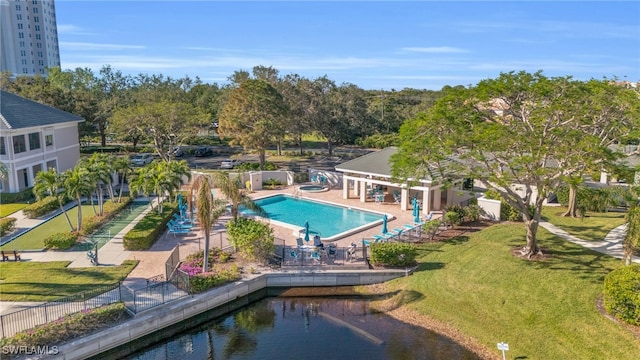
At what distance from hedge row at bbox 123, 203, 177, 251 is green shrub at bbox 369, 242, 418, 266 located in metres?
11.4

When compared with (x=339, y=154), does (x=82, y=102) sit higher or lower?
higher

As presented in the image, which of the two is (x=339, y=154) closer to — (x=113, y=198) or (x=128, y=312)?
(x=113, y=198)

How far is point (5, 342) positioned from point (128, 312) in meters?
3.73

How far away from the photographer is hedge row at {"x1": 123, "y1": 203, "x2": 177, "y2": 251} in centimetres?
2323

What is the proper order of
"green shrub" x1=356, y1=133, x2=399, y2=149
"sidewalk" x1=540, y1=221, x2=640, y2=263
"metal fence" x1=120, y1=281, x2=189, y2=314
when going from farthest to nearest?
"green shrub" x1=356, y1=133, x2=399, y2=149 → "sidewalk" x1=540, y1=221, x2=640, y2=263 → "metal fence" x1=120, y1=281, x2=189, y2=314

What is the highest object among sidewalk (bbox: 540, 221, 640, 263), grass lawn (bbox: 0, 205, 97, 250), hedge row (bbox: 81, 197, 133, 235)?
hedge row (bbox: 81, 197, 133, 235)

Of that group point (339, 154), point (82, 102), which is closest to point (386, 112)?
point (339, 154)

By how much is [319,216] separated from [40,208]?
17.7 m

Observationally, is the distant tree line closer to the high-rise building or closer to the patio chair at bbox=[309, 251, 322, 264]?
the patio chair at bbox=[309, 251, 322, 264]

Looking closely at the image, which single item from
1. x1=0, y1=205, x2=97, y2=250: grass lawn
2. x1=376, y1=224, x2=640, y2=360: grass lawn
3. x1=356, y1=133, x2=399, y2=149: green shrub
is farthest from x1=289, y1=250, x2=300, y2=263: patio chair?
x1=356, y1=133, x2=399, y2=149: green shrub

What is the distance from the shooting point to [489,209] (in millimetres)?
27656

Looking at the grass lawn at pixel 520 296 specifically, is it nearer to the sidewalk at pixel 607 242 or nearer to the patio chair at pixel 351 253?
the sidewalk at pixel 607 242

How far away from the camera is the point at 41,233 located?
25.9m

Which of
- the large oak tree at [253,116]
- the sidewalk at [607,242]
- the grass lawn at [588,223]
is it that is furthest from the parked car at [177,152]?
the sidewalk at [607,242]
